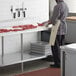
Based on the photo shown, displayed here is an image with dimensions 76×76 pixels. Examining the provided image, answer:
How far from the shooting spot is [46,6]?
6.23 m

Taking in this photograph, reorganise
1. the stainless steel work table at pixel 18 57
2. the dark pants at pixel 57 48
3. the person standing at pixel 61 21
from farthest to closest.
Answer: the dark pants at pixel 57 48 < the person standing at pixel 61 21 < the stainless steel work table at pixel 18 57

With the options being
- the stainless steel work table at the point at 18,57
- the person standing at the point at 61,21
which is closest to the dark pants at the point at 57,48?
the person standing at the point at 61,21

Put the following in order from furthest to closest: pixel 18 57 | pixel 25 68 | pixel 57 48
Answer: pixel 25 68 < pixel 57 48 < pixel 18 57

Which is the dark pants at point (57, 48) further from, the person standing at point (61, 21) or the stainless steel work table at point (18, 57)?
the stainless steel work table at point (18, 57)

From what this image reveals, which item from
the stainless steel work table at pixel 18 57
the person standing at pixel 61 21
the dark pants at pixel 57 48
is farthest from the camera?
the dark pants at pixel 57 48

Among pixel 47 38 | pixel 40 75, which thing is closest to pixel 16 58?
pixel 40 75

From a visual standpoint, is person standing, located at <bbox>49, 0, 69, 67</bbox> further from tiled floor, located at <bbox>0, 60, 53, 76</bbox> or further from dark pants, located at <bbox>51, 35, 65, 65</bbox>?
tiled floor, located at <bbox>0, 60, 53, 76</bbox>

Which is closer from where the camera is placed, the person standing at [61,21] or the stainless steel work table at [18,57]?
the stainless steel work table at [18,57]

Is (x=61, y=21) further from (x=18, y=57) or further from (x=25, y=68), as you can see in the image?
(x=25, y=68)

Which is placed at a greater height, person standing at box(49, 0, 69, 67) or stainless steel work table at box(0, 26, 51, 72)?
person standing at box(49, 0, 69, 67)

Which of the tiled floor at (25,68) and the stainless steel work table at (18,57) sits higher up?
the stainless steel work table at (18,57)

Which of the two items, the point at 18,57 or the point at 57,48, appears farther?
the point at 57,48

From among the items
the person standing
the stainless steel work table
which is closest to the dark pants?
the person standing

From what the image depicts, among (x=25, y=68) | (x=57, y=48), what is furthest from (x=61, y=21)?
(x=25, y=68)
